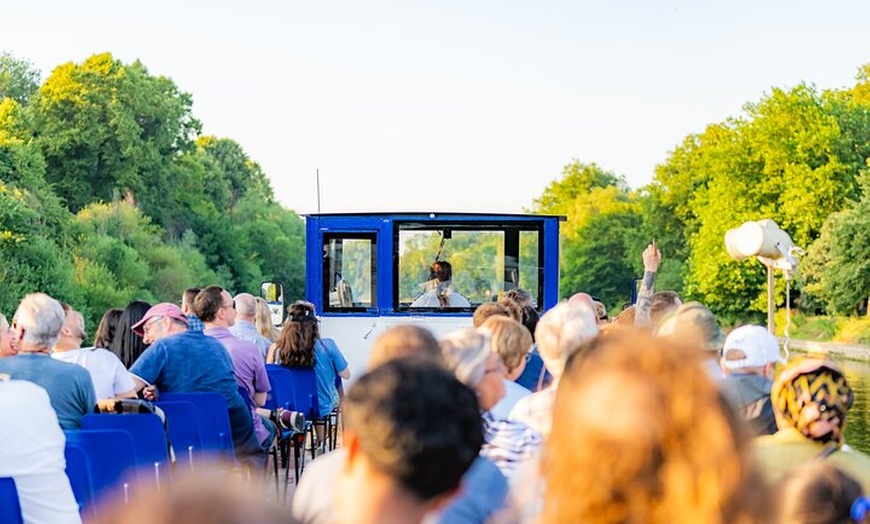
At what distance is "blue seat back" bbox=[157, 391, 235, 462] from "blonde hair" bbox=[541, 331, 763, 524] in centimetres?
609

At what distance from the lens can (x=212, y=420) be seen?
27.6ft

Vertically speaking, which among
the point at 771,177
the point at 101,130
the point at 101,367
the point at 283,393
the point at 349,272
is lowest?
the point at 283,393

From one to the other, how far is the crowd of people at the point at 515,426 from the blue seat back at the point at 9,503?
11 cm

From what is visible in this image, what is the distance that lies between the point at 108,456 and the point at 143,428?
1.58 feet

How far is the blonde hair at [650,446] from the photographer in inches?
83.5

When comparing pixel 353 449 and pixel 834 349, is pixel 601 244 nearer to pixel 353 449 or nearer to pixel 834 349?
pixel 834 349

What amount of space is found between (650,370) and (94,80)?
68.1m

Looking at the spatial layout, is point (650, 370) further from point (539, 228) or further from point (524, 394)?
point (539, 228)

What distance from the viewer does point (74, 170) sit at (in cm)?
6625

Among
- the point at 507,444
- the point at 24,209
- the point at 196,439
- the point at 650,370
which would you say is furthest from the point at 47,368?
the point at 24,209

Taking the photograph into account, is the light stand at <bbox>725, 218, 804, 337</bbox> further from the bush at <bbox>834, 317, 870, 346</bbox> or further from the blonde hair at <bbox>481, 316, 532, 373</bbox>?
the bush at <bbox>834, 317, 870, 346</bbox>

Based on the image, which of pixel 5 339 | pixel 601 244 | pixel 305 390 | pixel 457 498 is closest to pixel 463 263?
pixel 305 390

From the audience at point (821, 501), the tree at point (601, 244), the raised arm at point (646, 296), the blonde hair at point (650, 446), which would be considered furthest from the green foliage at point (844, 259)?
the blonde hair at point (650, 446)

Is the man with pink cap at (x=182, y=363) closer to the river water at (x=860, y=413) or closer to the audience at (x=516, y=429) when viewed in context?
the audience at (x=516, y=429)
